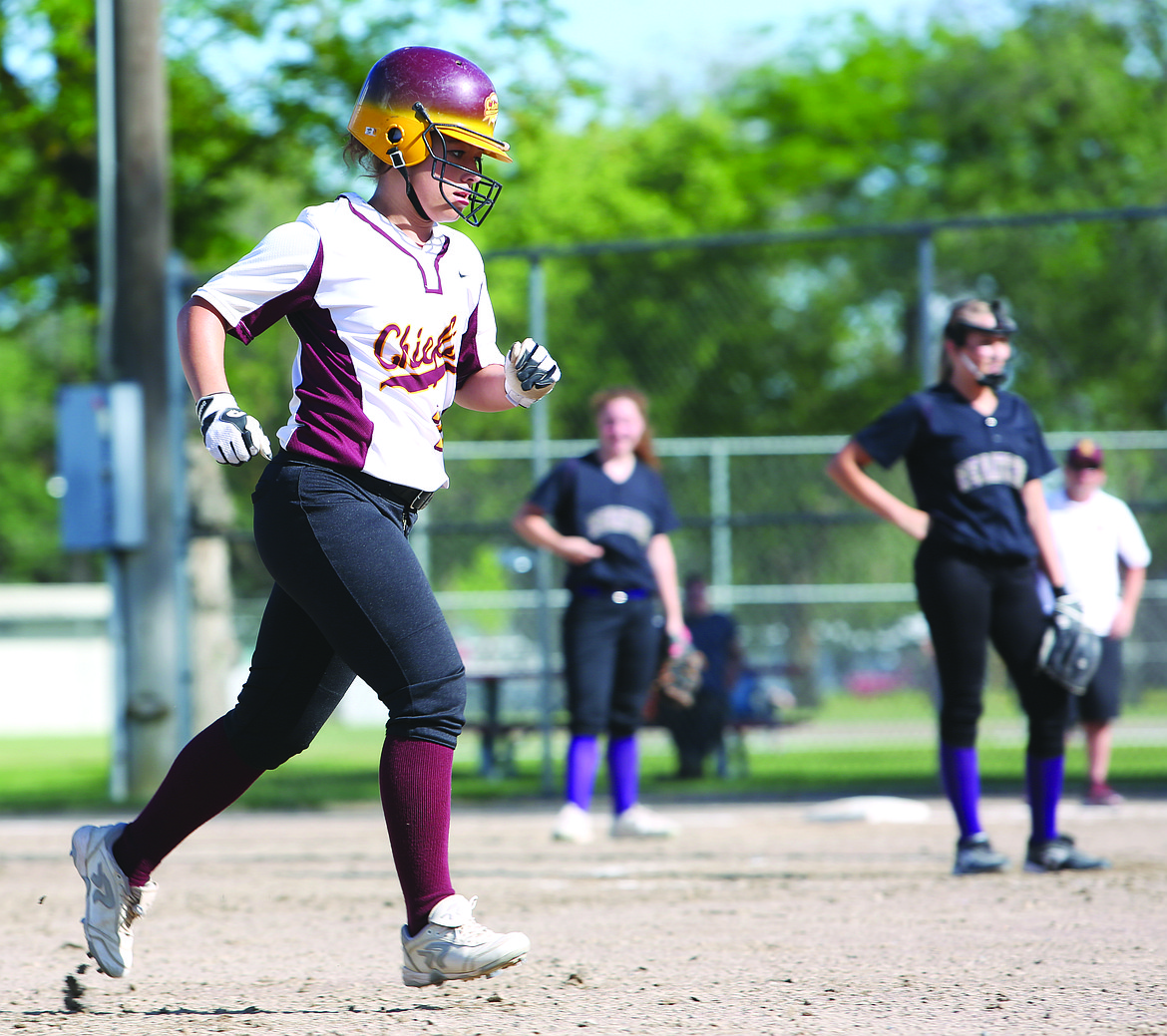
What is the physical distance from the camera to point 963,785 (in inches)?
227

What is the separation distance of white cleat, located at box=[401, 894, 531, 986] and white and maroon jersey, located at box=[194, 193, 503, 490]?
92 cm

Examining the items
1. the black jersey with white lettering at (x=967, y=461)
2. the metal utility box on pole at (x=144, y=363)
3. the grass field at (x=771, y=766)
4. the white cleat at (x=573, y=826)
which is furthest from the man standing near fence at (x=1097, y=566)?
the metal utility box on pole at (x=144, y=363)

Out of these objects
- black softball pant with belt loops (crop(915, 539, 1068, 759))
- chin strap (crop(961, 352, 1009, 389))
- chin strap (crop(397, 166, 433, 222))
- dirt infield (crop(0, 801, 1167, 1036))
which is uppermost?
chin strap (crop(397, 166, 433, 222))

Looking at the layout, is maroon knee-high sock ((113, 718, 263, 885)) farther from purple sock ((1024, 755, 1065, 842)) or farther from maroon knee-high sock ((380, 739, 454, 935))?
purple sock ((1024, 755, 1065, 842))

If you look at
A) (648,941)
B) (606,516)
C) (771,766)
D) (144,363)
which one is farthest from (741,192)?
(648,941)

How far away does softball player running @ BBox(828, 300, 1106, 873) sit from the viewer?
566 cm

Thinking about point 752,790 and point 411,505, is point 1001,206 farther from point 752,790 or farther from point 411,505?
point 411,505

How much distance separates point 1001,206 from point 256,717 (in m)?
27.9

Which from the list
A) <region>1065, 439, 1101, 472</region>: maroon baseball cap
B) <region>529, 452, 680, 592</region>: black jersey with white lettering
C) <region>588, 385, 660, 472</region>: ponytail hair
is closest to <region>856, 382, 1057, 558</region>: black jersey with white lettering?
<region>529, 452, 680, 592</region>: black jersey with white lettering

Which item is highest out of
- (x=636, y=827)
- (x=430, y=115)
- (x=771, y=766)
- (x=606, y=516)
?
(x=430, y=115)

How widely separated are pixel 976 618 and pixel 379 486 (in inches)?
115

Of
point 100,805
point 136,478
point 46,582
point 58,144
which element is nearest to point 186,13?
point 58,144

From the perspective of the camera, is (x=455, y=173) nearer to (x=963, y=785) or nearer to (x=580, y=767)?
(x=963, y=785)

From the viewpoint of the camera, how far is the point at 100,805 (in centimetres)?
1006
